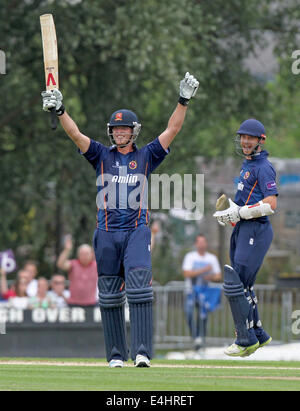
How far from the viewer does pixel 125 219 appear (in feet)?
34.2

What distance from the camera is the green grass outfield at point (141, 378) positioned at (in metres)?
8.50

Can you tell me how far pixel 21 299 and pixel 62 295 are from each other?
666mm

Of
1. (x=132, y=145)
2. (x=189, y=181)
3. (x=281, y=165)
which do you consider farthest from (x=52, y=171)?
(x=132, y=145)

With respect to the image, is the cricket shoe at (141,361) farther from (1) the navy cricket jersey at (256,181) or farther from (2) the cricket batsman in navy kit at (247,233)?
(1) the navy cricket jersey at (256,181)

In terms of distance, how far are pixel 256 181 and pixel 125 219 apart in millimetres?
1418

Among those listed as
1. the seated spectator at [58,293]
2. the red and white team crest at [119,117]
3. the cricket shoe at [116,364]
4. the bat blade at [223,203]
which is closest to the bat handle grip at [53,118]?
the red and white team crest at [119,117]

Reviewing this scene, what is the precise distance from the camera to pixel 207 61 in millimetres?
21141

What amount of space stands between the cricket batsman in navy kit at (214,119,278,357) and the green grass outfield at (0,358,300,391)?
484 mm

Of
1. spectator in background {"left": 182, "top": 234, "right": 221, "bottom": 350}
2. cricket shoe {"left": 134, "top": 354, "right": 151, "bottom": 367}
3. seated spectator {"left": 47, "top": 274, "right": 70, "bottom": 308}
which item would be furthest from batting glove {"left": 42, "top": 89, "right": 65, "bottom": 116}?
spectator in background {"left": 182, "top": 234, "right": 221, "bottom": 350}

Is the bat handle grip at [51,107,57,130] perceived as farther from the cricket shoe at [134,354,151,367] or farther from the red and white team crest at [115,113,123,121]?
the cricket shoe at [134,354,151,367]

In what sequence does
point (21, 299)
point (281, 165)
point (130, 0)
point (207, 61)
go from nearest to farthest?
1. point (21, 299)
2. point (130, 0)
3. point (207, 61)
4. point (281, 165)
